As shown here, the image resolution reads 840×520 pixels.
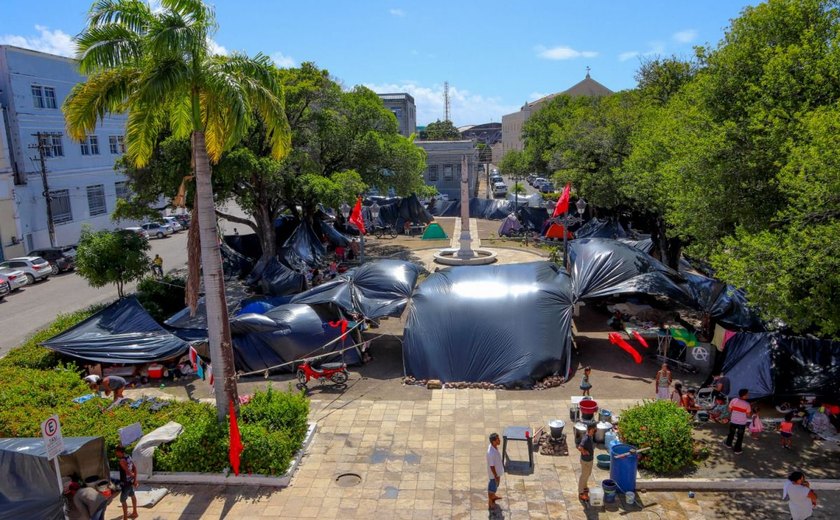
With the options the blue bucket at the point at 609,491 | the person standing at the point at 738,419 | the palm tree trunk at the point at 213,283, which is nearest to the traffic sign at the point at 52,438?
the palm tree trunk at the point at 213,283

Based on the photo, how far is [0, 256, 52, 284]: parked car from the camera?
29359 millimetres

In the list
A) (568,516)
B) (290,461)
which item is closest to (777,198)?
(568,516)

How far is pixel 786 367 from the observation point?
12.8m

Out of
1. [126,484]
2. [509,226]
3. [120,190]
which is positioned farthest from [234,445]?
[120,190]

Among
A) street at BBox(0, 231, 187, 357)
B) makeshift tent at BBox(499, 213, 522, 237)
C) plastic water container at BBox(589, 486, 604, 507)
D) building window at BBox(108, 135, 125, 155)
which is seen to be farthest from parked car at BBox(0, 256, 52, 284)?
plastic water container at BBox(589, 486, 604, 507)

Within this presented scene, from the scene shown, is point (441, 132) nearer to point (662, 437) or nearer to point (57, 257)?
point (57, 257)

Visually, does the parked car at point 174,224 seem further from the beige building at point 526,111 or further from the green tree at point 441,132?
the green tree at point 441,132

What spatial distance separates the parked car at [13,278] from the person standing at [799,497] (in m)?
29.6

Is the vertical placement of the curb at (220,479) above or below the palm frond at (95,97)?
below

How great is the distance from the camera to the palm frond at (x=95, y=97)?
10531 mm

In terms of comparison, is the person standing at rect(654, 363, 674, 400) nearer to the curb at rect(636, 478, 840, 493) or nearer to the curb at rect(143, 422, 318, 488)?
the curb at rect(636, 478, 840, 493)

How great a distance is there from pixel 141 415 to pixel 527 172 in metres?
46.0

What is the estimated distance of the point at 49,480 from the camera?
29.8ft

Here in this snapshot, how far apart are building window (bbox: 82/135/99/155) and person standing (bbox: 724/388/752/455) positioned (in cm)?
4141
